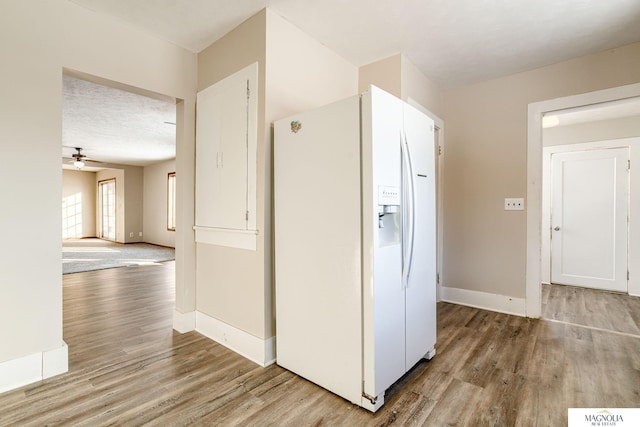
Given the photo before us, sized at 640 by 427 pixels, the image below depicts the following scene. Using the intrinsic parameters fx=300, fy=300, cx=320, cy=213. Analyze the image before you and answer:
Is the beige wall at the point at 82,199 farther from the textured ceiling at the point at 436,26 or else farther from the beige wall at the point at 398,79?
the beige wall at the point at 398,79

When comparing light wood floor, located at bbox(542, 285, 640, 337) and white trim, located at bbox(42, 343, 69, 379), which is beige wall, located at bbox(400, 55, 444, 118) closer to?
light wood floor, located at bbox(542, 285, 640, 337)

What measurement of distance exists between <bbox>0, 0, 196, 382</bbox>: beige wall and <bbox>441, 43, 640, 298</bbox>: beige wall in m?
3.69

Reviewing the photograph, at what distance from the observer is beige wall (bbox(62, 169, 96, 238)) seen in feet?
35.8

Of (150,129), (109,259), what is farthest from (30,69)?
(109,259)

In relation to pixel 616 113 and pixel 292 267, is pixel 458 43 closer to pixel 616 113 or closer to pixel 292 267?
pixel 292 267

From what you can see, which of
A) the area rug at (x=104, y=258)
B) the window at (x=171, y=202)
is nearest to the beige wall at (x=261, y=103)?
the area rug at (x=104, y=258)

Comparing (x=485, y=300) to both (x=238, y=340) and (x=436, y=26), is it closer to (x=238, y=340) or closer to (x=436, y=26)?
(x=238, y=340)

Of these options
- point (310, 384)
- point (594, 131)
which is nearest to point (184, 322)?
point (310, 384)

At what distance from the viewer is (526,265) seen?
3215mm

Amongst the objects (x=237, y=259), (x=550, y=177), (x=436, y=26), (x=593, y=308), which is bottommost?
(x=593, y=308)

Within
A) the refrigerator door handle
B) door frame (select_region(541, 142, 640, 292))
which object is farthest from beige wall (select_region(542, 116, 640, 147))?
the refrigerator door handle

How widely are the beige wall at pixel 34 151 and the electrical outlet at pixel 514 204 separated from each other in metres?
4.02

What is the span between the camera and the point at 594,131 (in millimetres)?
4324

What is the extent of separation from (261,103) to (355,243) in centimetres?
129
